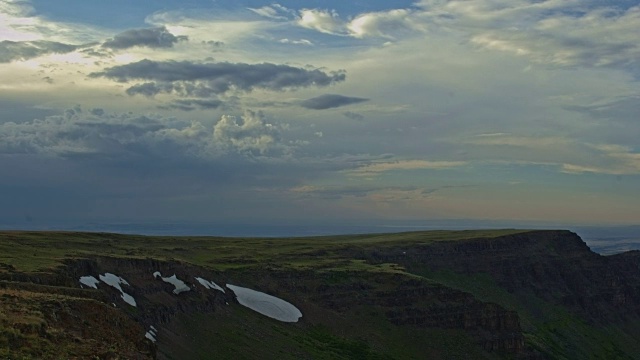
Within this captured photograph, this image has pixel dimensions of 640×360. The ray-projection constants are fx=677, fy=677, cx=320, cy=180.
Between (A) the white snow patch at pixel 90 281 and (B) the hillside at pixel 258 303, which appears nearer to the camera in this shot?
(B) the hillside at pixel 258 303

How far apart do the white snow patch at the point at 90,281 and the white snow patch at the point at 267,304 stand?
35.9 meters

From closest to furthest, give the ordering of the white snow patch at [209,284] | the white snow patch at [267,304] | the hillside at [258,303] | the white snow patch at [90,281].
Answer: the hillside at [258,303] < the white snow patch at [90,281] < the white snow patch at [209,284] < the white snow patch at [267,304]

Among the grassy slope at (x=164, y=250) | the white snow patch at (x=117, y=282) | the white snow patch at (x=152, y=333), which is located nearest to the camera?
the white snow patch at (x=152, y=333)

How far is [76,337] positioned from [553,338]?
546 ft

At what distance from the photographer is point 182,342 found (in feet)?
261

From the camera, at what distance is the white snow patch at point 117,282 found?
262 ft

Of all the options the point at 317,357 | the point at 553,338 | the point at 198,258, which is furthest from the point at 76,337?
the point at 553,338

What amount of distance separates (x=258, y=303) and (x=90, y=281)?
137ft

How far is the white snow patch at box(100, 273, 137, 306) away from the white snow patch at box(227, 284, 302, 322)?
3008cm

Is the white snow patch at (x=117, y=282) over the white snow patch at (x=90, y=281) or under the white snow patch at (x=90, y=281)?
under

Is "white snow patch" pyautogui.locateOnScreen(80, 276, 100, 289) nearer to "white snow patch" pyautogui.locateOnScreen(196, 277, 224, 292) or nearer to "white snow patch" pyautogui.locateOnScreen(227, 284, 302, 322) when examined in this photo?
"white snow patch" pyautogui.locateOnScreen(196, 277, 224, 292)

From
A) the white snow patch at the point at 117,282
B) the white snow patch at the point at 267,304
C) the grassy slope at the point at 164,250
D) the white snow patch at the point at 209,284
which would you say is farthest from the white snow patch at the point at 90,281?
the white snow patch at the point at 267,304

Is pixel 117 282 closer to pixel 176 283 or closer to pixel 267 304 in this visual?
pixel 176 283

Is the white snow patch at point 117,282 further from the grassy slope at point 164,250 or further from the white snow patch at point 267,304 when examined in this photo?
the white snow patch at point 267,304
